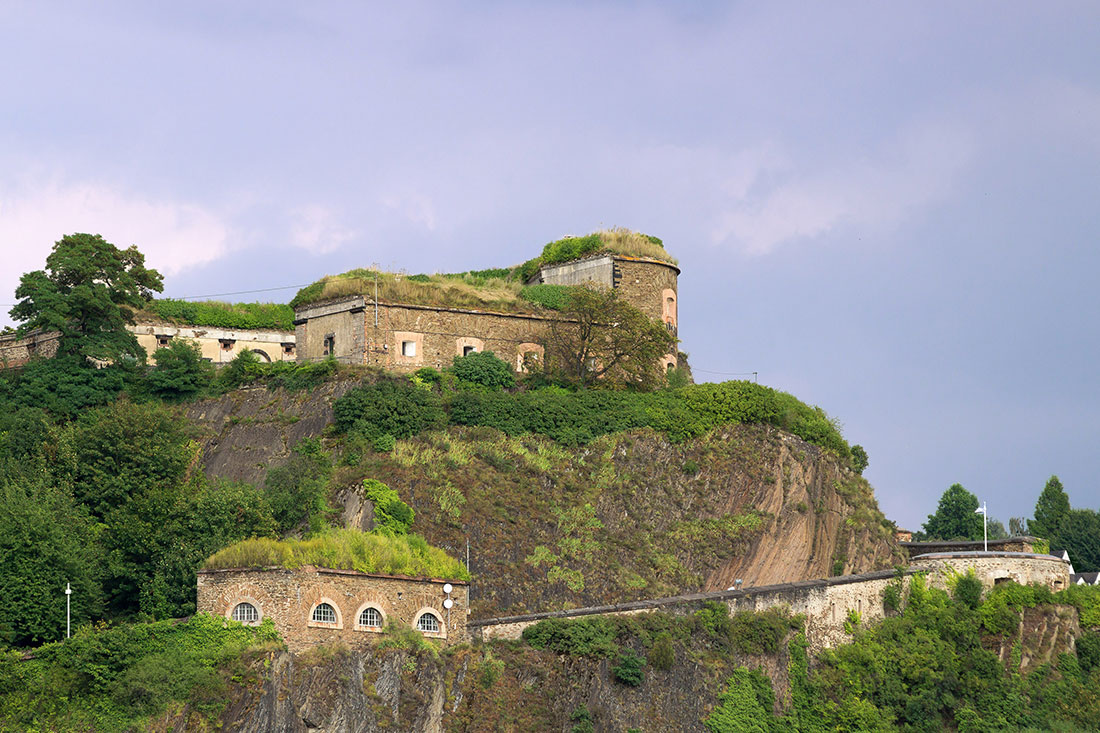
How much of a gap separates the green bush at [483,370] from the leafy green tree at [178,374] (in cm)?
991

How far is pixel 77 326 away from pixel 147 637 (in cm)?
2061

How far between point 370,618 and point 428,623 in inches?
76.9

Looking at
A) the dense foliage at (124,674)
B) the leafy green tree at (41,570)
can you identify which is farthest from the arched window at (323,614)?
the leafy green tree at (41,570)

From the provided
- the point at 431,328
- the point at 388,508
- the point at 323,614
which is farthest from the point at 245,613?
the point at 431,328

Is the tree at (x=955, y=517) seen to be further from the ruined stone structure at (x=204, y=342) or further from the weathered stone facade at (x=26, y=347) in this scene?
the weathered stone facade at (x=26, y=347)

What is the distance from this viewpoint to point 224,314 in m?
65.4

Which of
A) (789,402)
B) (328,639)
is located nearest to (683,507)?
(789,402)

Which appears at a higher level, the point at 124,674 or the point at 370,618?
the point at 370,618

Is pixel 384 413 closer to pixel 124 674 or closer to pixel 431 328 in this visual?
pixel 431 328

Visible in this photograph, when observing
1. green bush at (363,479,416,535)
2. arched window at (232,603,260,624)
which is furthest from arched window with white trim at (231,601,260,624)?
green bush at (363,479,416,535)

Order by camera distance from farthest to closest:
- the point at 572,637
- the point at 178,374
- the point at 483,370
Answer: the point at 483,370, the point at 178,374, the point at 572,637

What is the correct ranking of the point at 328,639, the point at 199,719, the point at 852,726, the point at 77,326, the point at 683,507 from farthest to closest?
the point at 77,326 < the point at 683,507 < the point at 852,726 < the point at 328,639 < the point at 199,719

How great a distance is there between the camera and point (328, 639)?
138 feet

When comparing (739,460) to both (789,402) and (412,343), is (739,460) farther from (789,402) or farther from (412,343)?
(412,343)
